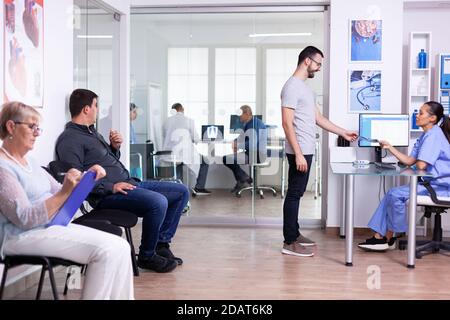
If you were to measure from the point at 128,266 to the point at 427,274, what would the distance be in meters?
2.48

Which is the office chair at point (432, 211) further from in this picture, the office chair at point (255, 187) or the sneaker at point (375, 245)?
the office chair at point (255, 187)

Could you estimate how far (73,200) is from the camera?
2.92 m

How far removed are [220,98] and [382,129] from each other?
177 centimetres

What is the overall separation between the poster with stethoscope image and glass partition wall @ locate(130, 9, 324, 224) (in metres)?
0.62

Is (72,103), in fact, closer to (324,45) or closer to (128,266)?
(128,266)

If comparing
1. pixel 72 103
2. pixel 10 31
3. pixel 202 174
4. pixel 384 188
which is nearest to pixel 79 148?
pixel 72 103

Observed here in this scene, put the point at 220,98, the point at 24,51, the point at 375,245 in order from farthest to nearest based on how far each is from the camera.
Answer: the point at 220,98 < the point at 375,245 < the point at 24,51

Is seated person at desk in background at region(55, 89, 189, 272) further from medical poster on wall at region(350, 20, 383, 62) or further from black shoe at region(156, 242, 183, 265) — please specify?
medical poster on wall at region(350, 20, 383, 62)

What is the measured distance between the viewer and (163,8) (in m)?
6.50

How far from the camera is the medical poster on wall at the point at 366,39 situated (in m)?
5.98

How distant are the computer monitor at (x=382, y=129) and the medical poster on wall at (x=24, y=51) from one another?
2.97 m

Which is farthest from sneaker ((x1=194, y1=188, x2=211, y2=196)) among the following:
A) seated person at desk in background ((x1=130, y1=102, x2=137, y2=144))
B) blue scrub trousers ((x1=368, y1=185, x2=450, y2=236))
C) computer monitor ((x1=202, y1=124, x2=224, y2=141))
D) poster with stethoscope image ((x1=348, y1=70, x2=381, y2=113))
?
blue scrub trousers ((x1=368, y1=185, x2=450, y2=236))

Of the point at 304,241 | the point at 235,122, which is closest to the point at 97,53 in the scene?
the point at 235,122

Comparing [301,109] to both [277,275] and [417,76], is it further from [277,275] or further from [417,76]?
[417,76]
